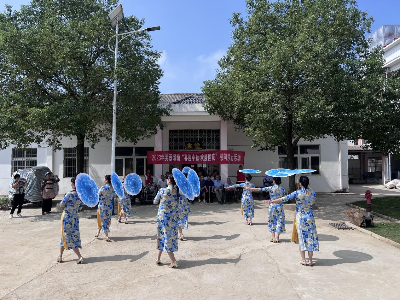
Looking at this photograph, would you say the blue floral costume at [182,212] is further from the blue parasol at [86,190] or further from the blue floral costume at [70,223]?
the blue floral costume at [70,223]

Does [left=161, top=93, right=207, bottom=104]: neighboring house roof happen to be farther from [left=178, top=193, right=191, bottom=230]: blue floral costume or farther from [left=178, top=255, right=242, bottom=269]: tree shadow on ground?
[left=178, top=255, right=242, bottom=269]: tree shadow on ground

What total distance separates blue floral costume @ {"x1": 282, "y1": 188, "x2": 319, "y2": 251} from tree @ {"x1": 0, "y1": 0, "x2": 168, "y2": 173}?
7.69m

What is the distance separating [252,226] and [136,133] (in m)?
6.08

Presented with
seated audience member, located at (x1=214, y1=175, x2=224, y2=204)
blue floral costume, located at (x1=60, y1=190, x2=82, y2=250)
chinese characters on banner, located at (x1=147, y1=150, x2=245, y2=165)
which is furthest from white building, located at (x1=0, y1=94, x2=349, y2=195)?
blue floral costume, located at (x1=60, y1=190, x2=82, y2=250)

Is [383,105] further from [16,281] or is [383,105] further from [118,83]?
[16,281]

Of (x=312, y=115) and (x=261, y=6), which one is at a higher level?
Result: (x=261, y=6)

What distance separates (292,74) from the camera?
9375 millimetres

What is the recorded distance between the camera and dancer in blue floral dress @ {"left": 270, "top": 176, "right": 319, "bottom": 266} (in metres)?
5.16

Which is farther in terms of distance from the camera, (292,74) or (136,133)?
(136,133)

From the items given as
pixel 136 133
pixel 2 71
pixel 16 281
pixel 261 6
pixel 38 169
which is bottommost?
pixel 16 281

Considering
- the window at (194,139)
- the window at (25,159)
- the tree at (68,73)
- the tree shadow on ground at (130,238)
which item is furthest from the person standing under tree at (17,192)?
the window at (194,139)

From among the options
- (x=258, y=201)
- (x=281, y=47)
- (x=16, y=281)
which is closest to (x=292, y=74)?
(x=281, y=47)

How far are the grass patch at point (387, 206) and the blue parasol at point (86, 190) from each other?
861 centimetres

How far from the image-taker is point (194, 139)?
15.7 meters
